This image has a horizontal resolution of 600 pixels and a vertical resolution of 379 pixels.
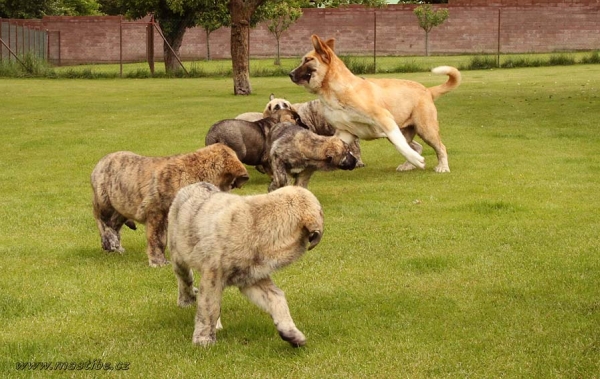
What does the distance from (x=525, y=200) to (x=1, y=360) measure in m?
7.20

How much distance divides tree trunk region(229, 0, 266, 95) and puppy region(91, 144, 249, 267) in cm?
1911

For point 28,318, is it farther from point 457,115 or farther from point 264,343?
point 457,115

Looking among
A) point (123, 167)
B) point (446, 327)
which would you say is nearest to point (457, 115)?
point (123, 167)

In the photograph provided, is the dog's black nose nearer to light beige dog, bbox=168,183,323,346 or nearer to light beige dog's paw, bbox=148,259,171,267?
light beige dog's paw, bbox=148,259,171,267

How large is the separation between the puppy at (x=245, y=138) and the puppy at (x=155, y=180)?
13.9 feet

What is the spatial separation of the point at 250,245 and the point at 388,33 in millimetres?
53407

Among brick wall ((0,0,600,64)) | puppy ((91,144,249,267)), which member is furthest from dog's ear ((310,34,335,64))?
brick wall ((0,0,600,64))

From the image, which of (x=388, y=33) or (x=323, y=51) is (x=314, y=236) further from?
(x=388, y=33)

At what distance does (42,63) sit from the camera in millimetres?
43062

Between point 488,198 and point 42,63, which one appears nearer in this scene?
point 488,198

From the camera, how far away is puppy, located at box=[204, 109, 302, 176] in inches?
531

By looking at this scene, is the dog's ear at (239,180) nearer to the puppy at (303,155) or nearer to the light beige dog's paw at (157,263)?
the light beige dog's paw at (157,263)

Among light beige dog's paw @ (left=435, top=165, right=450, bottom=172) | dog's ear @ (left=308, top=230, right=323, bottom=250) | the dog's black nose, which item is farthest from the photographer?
light beige dog's paw @ (left=435, top=165, right=450, bottom=172)

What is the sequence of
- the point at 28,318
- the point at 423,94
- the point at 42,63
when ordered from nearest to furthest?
the point at 28,318 → the point at 423,94 → the point at 42,63
